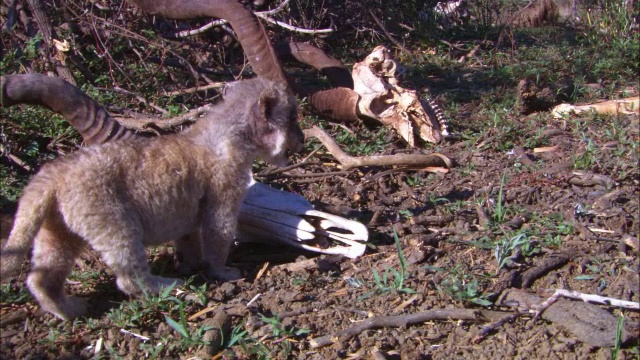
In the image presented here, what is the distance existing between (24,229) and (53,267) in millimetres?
415

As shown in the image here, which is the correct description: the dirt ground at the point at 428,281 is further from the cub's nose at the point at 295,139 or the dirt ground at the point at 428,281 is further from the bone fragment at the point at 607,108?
the bone fragment at the point at 607,108

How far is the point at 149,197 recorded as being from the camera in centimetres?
457

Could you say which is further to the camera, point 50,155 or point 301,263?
point 50,155

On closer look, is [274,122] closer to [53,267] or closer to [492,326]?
[53,267]

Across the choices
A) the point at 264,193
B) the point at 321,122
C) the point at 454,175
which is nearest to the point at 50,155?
the point at 264,193

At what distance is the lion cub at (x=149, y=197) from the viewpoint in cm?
421

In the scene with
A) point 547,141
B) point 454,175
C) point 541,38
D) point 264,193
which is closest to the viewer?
point 264,193

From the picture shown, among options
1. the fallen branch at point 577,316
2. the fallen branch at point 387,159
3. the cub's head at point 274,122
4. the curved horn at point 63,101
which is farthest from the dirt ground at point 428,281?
the curved horn at point 63,101

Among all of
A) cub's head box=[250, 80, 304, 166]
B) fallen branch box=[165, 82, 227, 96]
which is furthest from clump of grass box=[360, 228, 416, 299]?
fallen branch box=[165, 82, 227, 96]

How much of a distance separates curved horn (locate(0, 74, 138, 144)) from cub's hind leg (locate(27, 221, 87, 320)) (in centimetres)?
156

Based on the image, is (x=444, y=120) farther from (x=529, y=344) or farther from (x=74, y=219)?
(x=74, y=219)

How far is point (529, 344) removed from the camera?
407cm

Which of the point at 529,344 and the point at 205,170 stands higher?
the point at 205,170

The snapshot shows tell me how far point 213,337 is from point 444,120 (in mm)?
4273
